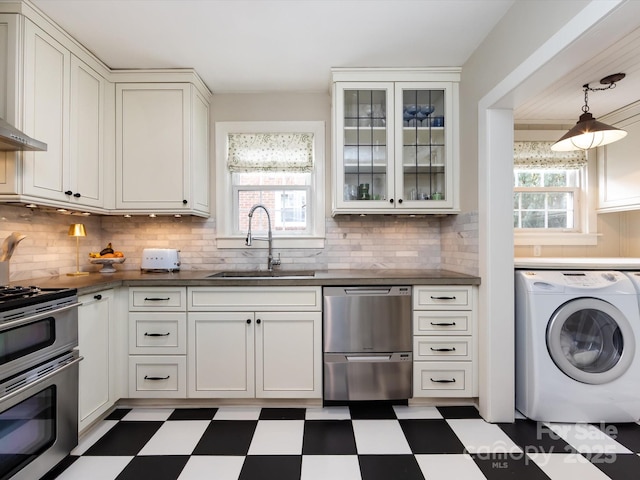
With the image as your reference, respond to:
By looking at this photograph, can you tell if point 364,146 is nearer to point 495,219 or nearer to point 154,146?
point 495,219

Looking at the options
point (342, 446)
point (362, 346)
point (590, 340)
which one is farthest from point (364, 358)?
point (590, 340)

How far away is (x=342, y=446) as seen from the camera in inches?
73.9

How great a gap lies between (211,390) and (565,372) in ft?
7.42

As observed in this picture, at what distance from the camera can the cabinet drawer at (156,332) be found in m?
2.28

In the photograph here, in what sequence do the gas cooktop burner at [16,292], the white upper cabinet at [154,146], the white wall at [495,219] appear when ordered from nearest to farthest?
1. the gas cooktop burner at [16,292]
2. the white wall at [495,219]
3. the white upper cabinet at [154,146]

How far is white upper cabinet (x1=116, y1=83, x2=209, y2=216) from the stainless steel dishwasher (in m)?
1.41

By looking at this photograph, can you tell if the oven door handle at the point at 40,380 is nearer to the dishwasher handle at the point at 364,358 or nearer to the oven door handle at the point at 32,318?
the oven door handle at the point at 32,318

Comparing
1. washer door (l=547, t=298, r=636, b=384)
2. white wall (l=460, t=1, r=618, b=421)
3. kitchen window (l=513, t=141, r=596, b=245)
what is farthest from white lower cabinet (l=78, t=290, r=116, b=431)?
kitchen window (l=513, t=141, r=596, b=245)

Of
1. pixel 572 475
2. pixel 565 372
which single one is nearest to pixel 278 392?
pixel 572 475

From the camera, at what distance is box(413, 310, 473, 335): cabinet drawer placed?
230 centimetres

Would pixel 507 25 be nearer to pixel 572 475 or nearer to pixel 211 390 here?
pixel 572 475

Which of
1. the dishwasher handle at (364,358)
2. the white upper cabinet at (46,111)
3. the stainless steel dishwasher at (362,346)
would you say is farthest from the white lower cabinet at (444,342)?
the white upper cabinet at (46,111)

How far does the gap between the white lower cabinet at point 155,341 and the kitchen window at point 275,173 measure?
81 centimetres

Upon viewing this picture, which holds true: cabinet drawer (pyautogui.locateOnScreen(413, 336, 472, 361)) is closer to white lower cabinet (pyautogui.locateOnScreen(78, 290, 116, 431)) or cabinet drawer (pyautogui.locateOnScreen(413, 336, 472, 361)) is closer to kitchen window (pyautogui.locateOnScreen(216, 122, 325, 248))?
kitchen window (pyautogui.locateOnScreen(216, 122, 325, 248))
